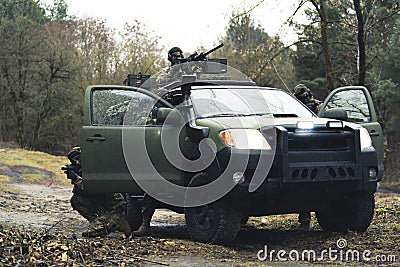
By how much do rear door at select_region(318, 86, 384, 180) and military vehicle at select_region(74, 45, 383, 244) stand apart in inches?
2.0

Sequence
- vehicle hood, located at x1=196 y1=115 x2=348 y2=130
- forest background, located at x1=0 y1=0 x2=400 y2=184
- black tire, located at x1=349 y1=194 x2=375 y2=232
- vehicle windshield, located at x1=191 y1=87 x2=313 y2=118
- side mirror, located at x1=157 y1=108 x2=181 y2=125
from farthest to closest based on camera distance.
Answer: forest background, located at x1=0 y1=0 x2=400 y2=184, vehicle windshield, located at x1=191 y1=87 x2=313 y2=118, side mirror, located at x1=157 y1=108 x2=181 y2=125, black tire, located at x1=349 y1=194 x2=375 y2=232, vehicle hood, located at x1=196 y1=115 x2=348 y2=130

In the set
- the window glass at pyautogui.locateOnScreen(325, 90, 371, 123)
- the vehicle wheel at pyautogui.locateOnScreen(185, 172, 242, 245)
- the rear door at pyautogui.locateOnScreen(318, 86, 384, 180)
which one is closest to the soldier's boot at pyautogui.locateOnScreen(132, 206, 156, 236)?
the vehicle wheel at pyautogui.locateOnScreen(185, 172, 242, 245)

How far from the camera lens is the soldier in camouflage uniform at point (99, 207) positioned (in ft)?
27.4

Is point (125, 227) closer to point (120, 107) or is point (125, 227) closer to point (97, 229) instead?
Answer: point (97, 229)

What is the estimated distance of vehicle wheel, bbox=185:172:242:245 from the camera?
691 cm

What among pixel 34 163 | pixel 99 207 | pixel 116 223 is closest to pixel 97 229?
pixel 116 223

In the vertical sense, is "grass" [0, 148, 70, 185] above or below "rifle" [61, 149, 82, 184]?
below

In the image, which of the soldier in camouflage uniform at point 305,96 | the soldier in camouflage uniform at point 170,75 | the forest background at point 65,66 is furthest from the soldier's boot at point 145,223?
the forest background at point 65,66

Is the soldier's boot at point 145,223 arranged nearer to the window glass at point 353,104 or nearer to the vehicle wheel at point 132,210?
the vehicle wheel at point 132,210

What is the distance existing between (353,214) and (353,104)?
2355mm

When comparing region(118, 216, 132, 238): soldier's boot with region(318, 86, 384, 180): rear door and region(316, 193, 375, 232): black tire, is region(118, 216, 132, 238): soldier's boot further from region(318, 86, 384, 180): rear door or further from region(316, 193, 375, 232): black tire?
region(318, 86, 384, 180): rear door

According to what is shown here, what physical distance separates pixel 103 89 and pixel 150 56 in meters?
27.2

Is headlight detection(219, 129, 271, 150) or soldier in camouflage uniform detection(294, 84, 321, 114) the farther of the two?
soldier in camouflage uniform detection(294, 84, 321, 114)

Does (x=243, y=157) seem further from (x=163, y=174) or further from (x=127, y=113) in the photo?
(x=127, y=113)
